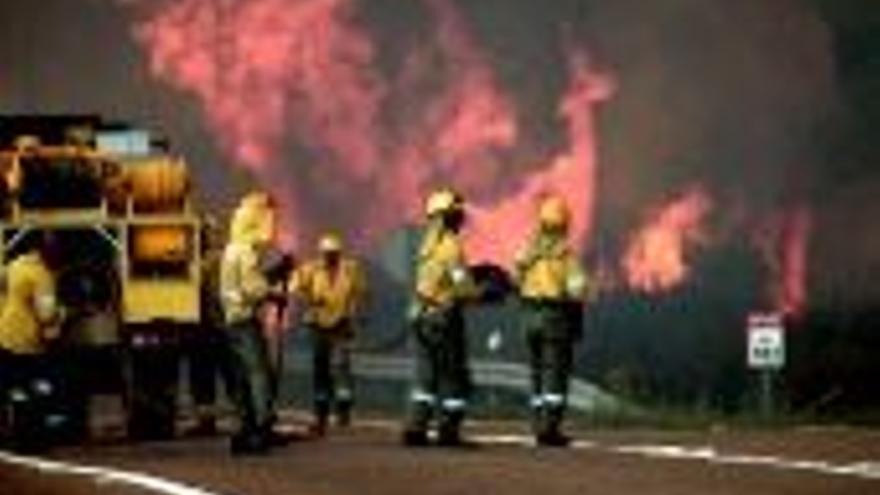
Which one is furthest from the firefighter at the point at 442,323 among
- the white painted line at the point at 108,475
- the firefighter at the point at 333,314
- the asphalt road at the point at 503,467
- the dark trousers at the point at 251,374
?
the firefighter at the point at 333,314

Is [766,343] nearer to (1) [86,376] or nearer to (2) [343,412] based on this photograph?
(2) [343,412]

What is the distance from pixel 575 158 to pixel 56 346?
1292 inches

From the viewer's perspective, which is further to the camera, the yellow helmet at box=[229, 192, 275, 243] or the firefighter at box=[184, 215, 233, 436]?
the firefighter at box=[184, 215, 233, 436]

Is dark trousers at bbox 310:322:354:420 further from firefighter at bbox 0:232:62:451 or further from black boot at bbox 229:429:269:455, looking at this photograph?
black boot at bbox 229:429:269:455

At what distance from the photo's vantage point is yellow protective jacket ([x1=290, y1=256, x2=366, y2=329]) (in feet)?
96.2

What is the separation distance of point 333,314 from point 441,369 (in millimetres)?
5825

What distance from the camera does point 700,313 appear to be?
62.0 metres

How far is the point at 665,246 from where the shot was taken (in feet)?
193

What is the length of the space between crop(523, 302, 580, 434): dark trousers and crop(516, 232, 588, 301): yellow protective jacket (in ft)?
0.37

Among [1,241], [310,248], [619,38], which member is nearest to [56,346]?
[1,241]

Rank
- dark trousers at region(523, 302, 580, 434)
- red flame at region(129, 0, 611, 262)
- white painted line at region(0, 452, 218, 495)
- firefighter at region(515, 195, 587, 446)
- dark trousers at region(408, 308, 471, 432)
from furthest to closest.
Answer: red flame at region(129, 0, 611, 262) → firefighter at region(515, 195, 587, 446) → dark trousers at region(523, 302, 580, 434) → dark trousers at region(408, 308, 471, 432) → white painted line at region(0, 452, 218, 495)

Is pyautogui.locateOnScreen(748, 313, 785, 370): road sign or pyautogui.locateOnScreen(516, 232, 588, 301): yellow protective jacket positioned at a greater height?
pyautogui.locateOnScreen(516, 232, 588, 301): yellow protective jacket

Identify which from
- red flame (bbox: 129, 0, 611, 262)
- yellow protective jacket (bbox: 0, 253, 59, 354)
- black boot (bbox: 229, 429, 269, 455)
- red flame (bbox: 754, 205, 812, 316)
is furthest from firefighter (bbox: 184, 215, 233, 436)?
red flame (bbox: 754, 205, 812, 316)

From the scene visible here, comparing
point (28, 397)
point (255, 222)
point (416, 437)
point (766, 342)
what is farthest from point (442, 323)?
point (766, 342)
